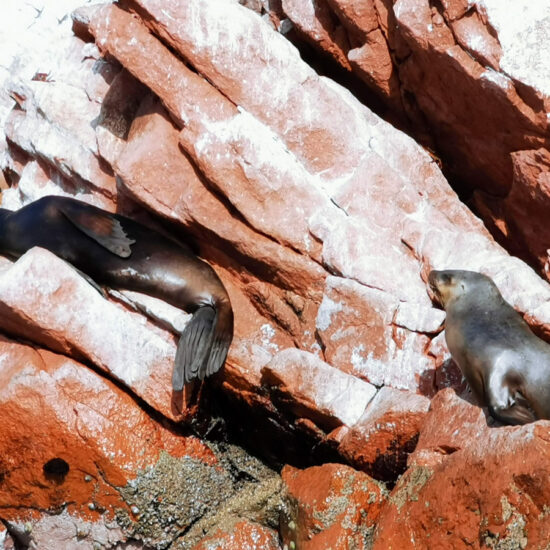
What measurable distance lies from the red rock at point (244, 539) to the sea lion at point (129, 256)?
3.87ft

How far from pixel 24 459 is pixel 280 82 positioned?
3.26m

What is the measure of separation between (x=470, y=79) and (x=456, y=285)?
163cm

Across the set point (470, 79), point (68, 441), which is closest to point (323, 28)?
point (470, 79)

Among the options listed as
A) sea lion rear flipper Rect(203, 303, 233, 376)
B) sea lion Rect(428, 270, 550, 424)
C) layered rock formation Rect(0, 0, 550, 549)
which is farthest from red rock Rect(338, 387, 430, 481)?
sea lion rear flipper Rect(203, 303, 233, 376)

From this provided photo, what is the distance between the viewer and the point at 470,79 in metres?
6.64

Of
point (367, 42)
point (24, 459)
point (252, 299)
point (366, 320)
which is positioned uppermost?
point (367, 42)

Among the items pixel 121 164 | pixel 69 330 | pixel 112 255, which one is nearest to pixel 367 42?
pixel 121 164

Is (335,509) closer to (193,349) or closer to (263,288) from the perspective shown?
(193,349)

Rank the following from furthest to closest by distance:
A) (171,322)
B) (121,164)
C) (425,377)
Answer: (121,164), (171,322), (425,377)

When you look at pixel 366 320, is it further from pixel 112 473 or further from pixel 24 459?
pixel 24 459

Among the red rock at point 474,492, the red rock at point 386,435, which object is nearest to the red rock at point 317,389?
the red rock at point 386,435

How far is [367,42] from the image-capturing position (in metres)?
7.62

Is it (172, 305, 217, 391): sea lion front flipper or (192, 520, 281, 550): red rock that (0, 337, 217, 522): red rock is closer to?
(172, 305, 217, 391): sea lion front flipper

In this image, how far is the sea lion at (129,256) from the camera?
6.80 meters
